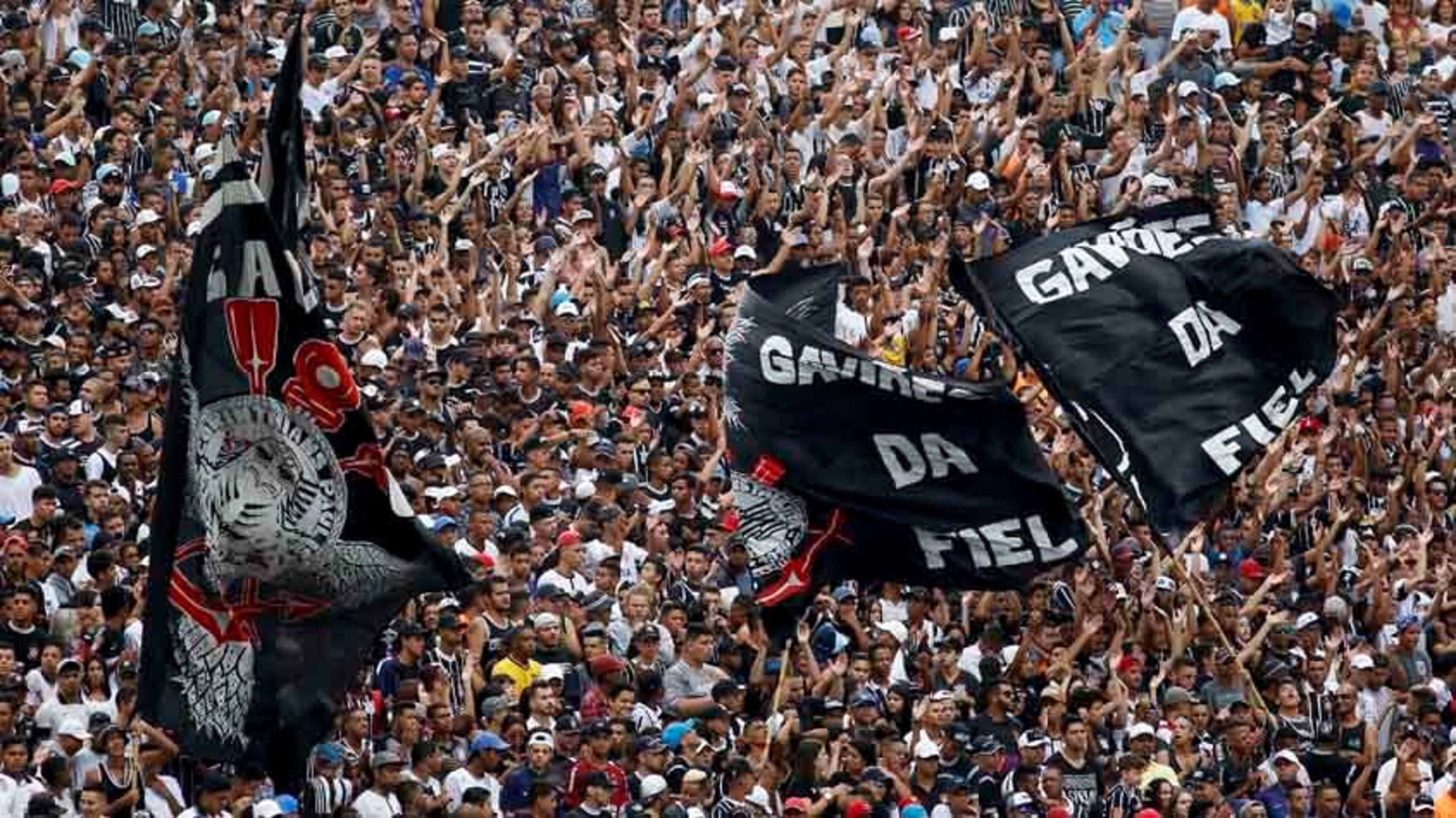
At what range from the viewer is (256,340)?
17031 mm

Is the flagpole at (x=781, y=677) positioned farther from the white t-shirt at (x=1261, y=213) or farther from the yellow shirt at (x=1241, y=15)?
the yellow shirt at (x=1241, y=15)

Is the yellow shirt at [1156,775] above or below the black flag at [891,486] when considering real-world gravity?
below

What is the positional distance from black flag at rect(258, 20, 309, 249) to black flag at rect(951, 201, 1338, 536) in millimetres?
3827

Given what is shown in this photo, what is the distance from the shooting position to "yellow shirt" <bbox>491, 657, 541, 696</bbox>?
838 inches

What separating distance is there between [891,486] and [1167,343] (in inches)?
59.3

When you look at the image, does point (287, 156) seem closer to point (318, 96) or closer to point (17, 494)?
point (17, 494)

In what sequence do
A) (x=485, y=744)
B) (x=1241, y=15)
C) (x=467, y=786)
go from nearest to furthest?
(x=467, y=786) < (x=485, y=744) < (x=1241, y=15)

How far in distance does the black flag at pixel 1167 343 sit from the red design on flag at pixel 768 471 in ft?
4.06

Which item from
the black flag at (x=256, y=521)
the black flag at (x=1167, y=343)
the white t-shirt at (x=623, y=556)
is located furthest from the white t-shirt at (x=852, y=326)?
the black flag at (x=256, y=521)

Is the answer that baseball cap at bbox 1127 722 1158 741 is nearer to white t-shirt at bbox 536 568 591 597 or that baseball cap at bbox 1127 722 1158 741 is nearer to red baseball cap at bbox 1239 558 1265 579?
red baseball cap at bbox 1239 558 1265 579

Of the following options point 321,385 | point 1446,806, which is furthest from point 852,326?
point 321,385

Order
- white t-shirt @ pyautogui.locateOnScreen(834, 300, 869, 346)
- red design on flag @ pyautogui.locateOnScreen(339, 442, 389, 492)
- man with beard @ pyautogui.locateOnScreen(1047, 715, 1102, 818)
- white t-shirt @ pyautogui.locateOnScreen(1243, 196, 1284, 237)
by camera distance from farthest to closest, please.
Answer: white t-shirt @ pyautogui.locateOnScreen(1243, 196, 1284, 237) < white t-shirt @ pyautogui.locateOnScreen(834, 300, 869, 346) < man with beard @ pyautogui.locateOnScreen(1047, 715, 1102, 818) < red design on flag @ pyautogui.locateOnScreen(339, 442, 389, 492)

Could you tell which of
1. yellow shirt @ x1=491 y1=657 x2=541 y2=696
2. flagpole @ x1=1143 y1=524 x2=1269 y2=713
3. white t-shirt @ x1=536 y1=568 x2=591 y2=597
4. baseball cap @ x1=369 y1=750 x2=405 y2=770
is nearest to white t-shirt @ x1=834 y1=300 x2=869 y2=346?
flagpole @ x1=1143 y1=524 x2=1269 y2=713

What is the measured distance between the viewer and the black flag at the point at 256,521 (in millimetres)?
16953
